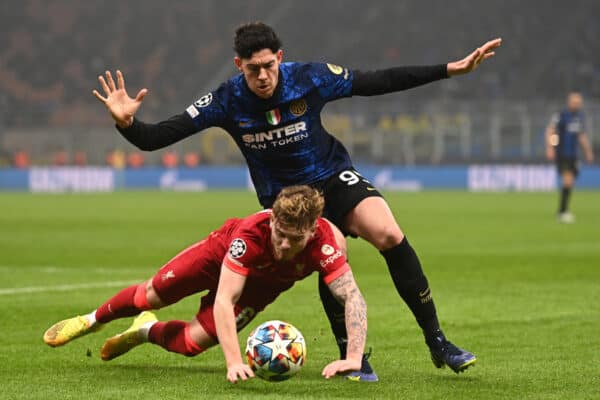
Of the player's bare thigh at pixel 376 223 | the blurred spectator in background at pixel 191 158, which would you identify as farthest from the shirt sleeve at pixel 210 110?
the blurred spectator in background at pixel 191 158

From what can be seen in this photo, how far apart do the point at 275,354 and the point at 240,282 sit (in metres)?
0.40

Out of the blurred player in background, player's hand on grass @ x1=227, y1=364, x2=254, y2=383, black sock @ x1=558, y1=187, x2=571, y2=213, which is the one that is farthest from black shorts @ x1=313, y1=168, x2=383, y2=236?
the blurred player in background

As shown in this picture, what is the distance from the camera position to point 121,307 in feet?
21.0

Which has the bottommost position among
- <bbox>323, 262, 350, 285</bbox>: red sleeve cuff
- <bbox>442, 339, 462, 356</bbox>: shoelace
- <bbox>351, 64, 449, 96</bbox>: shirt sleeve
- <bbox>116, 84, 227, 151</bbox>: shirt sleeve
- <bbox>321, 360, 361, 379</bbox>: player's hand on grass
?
<bbox>442, 339, 462, 356</bbox>: shoelace

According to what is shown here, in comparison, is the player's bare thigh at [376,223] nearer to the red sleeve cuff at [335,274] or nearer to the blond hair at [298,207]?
the red sleeve cuff at [335,274]

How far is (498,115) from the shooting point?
Result: 34250 mm

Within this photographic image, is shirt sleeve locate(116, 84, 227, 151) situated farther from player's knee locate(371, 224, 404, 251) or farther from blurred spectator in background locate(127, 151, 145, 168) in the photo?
blurred spectator in background locate(127, 151, 145, 168)

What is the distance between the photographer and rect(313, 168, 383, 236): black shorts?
6.17 m

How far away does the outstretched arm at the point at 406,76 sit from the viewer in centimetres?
620

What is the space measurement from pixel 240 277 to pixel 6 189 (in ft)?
112

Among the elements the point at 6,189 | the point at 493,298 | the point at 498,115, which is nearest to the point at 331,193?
the point at 493,298

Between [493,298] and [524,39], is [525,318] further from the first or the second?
[524,39]

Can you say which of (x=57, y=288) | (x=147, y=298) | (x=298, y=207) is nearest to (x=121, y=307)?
(x=147, y=298)

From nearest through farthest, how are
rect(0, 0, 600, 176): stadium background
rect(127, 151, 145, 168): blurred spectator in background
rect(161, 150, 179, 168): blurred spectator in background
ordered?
rect(0, 0, 600, 176): stadium background < rect(161, 150, 179, 168): blurred spectator in background < rect(127, 151, 145, 168): blurred spectator in background
